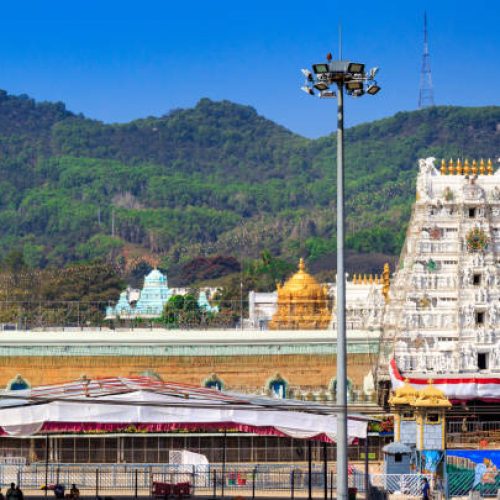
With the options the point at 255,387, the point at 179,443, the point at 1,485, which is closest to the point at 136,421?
the point at 1,485

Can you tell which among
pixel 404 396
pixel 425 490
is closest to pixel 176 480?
pixel 425 490

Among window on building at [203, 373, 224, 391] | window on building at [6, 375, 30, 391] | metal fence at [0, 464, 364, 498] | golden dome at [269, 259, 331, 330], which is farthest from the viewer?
golden dome at [269, 259, 331, 330]

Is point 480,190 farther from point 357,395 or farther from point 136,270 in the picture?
point 136,270

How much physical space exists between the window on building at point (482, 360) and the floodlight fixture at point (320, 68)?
2650 centimetres

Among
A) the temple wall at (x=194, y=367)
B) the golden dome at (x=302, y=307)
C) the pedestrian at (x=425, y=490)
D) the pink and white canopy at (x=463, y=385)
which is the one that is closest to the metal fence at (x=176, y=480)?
the pedestrian at (x=425, y=490)

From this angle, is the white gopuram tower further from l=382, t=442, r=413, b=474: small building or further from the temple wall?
l=382, t=442, r=413, b=474: small building

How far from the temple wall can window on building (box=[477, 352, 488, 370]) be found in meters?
4.94

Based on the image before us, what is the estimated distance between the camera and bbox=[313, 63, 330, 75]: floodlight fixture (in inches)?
1326

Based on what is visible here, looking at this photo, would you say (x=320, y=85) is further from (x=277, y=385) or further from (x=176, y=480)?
(x=277, y=385)

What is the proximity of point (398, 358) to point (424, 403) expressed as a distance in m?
9.55

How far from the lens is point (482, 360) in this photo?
193 feet

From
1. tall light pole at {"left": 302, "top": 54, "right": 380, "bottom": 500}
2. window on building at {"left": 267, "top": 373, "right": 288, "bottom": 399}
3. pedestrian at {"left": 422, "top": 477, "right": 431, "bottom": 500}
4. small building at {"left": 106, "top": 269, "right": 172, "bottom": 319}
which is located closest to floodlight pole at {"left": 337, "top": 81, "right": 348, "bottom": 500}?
tall light pole at {"left": 302, "top": 54, "right": 380, "bottom": 500}

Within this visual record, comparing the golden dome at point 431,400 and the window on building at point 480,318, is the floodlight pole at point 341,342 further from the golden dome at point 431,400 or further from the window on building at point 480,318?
the window on building at point 480,318

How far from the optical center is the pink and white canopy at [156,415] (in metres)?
36.7
